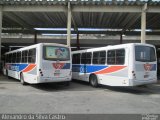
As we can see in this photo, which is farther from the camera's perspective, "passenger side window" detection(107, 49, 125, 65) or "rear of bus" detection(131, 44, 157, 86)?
"passenger side window" detection(107, 49, 125, 65)

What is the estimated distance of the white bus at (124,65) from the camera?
12469mm

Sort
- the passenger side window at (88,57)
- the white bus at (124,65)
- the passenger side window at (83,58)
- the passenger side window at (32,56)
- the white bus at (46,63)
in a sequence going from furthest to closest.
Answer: the passenger side window at (83,58) < the passenger side window at (88,57) < the passenger side window at (32,56) < the white bus at (46,63) < the white bus at (124,65)

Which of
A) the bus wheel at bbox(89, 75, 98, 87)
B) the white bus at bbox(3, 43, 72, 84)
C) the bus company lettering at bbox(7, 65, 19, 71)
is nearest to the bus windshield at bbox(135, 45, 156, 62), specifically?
the bus wheel at bbox(89, 75, 98, 87)

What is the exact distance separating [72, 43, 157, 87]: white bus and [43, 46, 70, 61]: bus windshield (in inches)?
85.8

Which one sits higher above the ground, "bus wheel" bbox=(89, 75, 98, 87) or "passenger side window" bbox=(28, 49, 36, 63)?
"passenger side window" bbox=(28, 49, 36, 63)

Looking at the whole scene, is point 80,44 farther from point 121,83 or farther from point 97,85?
point 121,83

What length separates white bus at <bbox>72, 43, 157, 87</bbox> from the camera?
12.5m

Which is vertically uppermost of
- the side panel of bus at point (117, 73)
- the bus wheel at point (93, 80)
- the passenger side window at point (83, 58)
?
the passenger side window at point (83, 58)

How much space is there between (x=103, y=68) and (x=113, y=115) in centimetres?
721

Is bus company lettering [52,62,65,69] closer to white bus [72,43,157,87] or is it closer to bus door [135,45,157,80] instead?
white bus [72,43,157,87]

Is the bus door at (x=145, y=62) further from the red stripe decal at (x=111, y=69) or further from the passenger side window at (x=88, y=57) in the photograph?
the passenger side window at (x=88, y=57)

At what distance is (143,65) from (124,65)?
1.09m

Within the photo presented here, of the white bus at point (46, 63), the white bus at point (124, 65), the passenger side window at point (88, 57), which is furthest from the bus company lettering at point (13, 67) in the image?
the white bus at point (124, 65)

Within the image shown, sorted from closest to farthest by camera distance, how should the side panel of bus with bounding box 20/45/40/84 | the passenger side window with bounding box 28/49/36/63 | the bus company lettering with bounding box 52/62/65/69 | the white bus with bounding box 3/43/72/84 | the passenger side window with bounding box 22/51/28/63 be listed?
1. the white bus with bounding box 3/43/72/84
2. the side panel of bus with bounding box 20/45/40/84
3. the bus company lettering with bounding box 52/62/65/69
4. the passenger side window with bounding box 28/49/36/63
5. the passenger side window with bounding box 22/51/28/63
